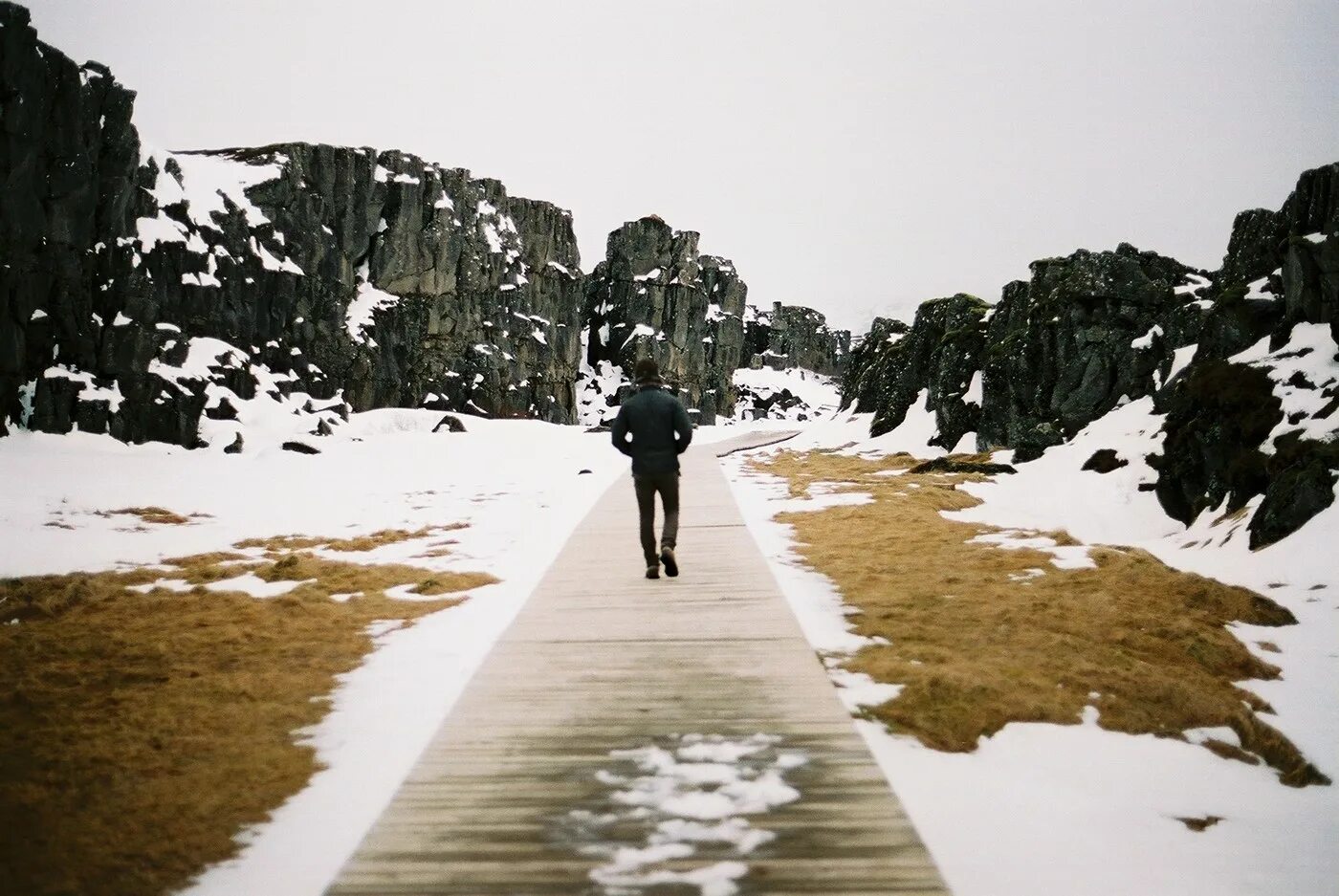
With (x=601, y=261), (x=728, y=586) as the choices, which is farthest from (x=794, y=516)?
(x=601, y=261)

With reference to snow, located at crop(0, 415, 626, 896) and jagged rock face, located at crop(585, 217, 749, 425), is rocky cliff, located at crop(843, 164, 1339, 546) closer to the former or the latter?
snow, located at crop(0, 415, 626, 896)

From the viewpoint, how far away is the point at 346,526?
38.2 feet

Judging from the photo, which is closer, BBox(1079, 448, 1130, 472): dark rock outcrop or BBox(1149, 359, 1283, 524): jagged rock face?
BBox(1149, 359, 1283, 524): jagged rock face

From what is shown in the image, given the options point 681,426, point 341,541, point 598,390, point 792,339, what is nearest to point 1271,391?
point 681,426

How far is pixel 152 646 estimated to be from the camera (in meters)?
5.43

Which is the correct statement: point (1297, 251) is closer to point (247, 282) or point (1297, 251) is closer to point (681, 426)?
point (681, 426)

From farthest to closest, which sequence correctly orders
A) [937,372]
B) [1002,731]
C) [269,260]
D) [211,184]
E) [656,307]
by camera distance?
[656,307] < [269,260] < [211,184] < [937,372] < [1002,731]

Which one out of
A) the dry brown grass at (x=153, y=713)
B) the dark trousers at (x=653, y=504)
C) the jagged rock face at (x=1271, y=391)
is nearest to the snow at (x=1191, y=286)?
the jagged rock face at (x=1271, y=391)

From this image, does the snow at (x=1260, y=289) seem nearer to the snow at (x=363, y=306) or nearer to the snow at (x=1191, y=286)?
the snow at (x=1191, y=286)

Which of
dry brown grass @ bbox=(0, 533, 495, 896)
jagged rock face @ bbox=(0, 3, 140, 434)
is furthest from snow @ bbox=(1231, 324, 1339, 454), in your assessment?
jagged rock face @ bbox=(0, 3, 140, 434)

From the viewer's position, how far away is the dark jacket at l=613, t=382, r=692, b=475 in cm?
691

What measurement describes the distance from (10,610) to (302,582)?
2.45 metres

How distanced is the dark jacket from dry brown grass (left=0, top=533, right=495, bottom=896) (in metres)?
2.32

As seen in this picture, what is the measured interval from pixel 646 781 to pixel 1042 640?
3689 millimetres
